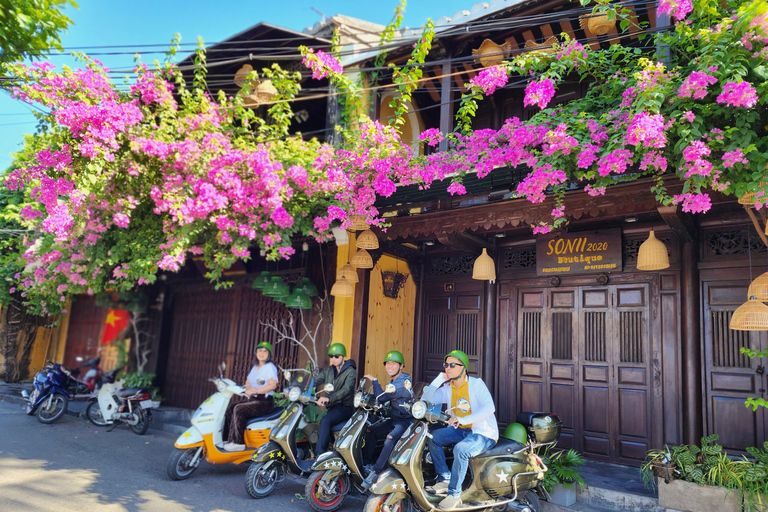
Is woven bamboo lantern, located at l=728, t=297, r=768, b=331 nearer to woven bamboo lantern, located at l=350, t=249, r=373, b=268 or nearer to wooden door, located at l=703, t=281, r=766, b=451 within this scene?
wooden door, located at l=703, t=281, r=766, b=451

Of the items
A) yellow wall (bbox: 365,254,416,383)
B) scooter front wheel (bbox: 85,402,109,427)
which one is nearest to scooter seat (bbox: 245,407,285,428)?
yellow wall (bbox: 365,254,416,383)

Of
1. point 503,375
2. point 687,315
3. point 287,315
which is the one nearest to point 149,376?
point 287,315

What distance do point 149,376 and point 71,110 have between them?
7150 mm

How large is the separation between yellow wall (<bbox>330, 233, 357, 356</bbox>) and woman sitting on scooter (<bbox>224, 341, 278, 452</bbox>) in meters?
1.29

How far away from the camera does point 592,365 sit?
23.9ft

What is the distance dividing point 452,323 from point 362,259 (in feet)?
6.90

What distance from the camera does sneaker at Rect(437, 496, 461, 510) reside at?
454 centimetres

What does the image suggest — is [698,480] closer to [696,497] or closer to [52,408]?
[696,497]

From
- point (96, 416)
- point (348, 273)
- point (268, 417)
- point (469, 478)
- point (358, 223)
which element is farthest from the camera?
point (96, 416)

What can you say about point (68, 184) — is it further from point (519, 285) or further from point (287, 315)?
point (519, 285)

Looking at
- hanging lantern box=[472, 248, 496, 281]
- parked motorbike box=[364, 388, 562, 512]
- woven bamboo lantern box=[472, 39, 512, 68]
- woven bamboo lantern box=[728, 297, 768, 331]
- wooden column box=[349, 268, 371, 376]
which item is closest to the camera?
parked motorbike box=[364, 388, 562, 512]

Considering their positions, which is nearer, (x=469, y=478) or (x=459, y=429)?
(x=469, y=478)

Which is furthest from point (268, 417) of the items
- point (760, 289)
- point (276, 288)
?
point (760, 289)

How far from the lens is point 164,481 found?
6.21 metres
